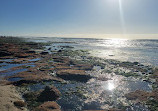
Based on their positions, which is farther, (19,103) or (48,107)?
(19,103)

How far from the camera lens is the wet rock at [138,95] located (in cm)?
2191

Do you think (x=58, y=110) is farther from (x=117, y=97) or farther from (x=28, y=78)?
(x=28, y=78)

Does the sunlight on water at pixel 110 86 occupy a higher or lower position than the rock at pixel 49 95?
lower

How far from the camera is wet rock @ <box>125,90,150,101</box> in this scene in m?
21.9

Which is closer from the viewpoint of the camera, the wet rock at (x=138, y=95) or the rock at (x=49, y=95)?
the rock at (x=49, y=95)

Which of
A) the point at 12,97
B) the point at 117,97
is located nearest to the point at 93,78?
the point at 117,97

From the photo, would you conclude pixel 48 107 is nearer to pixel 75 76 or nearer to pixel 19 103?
pixel 19 103

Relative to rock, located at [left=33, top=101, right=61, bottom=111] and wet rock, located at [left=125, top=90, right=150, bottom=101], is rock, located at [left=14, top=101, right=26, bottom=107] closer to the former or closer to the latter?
rock, located at [left=33, top=101, right=61, bottom=111]

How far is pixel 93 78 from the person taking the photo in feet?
104

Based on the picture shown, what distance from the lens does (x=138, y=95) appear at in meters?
22.9

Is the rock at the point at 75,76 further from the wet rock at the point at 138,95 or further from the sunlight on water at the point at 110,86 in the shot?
the wet rock at the point at 138,95

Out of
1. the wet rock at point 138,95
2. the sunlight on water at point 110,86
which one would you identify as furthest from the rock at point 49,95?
the wet rock at point 138,95

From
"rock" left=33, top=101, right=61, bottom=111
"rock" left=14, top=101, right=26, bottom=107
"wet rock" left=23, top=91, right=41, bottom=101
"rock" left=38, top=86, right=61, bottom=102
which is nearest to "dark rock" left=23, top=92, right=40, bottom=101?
"wet rock" left=23, top=91, right=41, bottom=101

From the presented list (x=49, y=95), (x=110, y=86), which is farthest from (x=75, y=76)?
(x=49, y=95)
